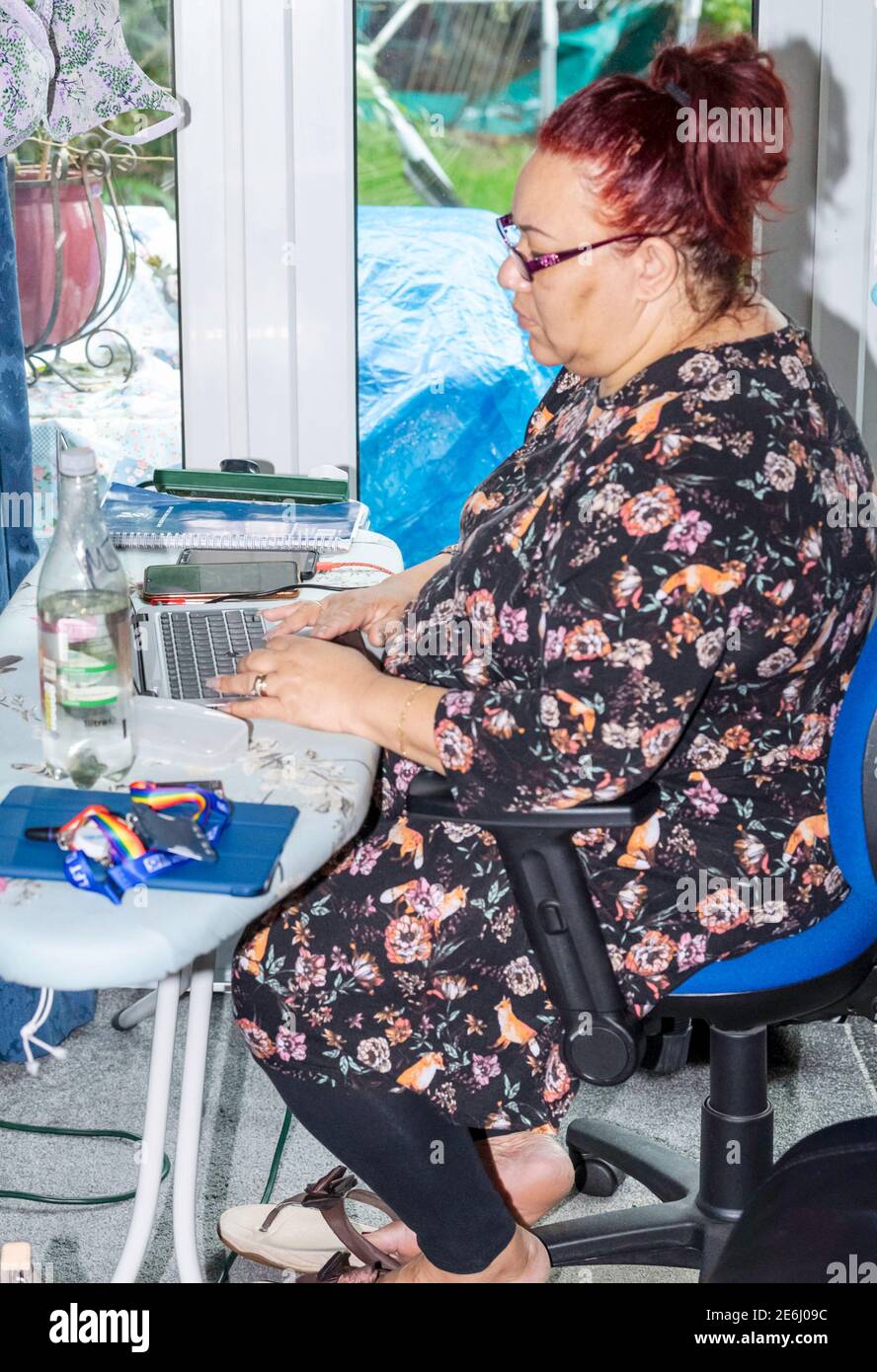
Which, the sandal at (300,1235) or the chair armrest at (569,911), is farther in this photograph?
the sandal at (300,1235)

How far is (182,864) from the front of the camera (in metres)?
1.10

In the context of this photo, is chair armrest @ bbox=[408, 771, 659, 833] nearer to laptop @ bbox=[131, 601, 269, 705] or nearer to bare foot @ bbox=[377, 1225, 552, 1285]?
laptop @ bbox=[131, 601, 269, 705]

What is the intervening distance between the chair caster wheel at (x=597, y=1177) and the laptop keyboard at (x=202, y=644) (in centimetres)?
86

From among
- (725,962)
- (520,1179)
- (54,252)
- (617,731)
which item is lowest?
(520,1179)

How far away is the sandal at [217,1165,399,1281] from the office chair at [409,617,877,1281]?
41 centimetres

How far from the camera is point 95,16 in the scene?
6.73 feet

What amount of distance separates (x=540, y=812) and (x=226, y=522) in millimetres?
830

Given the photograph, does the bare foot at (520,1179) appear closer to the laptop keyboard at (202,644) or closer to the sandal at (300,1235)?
the sandal at (300,1235)

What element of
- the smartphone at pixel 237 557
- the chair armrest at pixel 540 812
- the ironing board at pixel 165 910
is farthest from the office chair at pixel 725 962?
the smartphone at pixel 237 557

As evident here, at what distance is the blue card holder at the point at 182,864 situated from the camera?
1.08 metres

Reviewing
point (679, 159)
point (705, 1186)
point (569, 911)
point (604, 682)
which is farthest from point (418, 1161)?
point (679, 159)

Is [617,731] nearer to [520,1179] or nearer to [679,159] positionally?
[679,159]

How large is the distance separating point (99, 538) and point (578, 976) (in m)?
0.60
